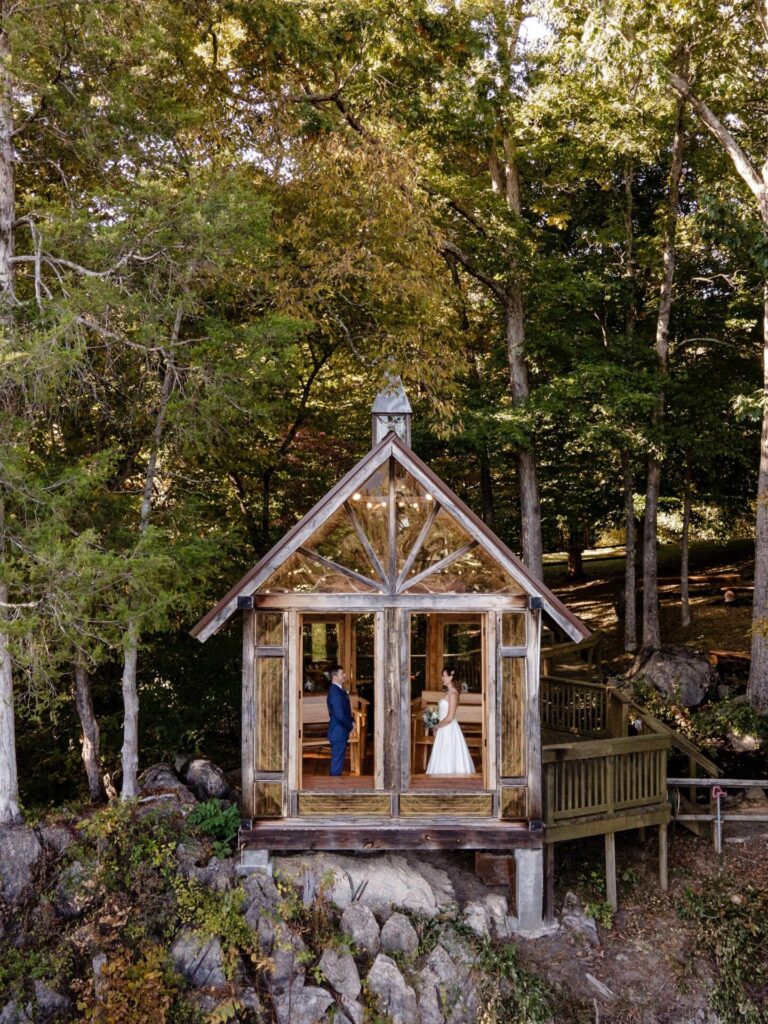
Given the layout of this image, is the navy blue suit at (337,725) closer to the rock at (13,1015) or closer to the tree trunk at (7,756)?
the tree trunk at (7,756)

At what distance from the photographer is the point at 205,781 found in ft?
34.9

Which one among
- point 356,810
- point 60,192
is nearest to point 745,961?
point 356,810

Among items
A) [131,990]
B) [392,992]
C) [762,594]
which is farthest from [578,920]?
[762,594]

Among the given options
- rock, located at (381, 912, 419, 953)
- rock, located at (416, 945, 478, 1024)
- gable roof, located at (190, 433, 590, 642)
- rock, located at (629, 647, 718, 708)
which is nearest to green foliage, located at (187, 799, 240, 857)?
rock, located at (381, 912, 419, 953)

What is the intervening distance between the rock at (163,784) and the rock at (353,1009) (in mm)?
3187

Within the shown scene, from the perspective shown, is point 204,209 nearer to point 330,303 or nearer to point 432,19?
point 330,303

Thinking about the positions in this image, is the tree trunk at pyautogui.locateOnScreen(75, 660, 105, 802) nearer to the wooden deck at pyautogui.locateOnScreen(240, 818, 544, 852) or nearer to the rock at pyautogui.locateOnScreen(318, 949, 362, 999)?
the wooden deck at pyautogui.locateOnScreen(240, 818, 544, 852)

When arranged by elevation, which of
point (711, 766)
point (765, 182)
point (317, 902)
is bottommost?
point (317, 902)

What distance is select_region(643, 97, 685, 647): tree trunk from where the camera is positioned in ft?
54.8

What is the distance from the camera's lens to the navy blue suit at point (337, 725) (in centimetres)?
1003

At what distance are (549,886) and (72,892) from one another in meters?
5.59

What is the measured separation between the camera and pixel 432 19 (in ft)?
47.6

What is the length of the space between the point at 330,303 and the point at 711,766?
32.5 ft

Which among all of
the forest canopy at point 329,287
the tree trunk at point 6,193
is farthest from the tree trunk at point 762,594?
the tree trunk at point 6,193
